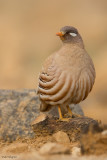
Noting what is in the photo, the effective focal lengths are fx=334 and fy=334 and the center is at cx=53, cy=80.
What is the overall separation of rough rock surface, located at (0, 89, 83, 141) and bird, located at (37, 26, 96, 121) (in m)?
1.73

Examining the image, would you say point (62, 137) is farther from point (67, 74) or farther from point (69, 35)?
point (69, 35)

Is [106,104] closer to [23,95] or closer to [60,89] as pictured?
[23,95]

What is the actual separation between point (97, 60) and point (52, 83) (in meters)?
8.59

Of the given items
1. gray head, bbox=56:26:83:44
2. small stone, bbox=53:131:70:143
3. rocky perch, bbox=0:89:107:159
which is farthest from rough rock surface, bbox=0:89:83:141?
gray head, bbox=56:26:83:44

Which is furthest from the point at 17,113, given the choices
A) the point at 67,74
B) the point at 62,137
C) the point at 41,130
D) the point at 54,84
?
the point at 67,74

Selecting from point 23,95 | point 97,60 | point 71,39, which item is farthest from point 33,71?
point 71,39

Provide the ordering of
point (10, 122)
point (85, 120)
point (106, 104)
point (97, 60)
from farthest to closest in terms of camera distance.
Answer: point (97, 60), point (106, 104), point (10, 122), point (85, 120)

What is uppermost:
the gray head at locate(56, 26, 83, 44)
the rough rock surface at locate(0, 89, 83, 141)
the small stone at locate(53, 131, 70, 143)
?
the gray head at locate(56, 26, 83, 44)

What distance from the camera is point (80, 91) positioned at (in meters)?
5.25

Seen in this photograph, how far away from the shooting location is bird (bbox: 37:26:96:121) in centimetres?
513

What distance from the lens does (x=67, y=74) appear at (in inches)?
201

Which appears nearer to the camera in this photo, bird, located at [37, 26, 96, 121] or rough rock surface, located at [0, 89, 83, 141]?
bird, located at [37, 26, 96, 121]

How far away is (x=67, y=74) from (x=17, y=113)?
2423 millimetres

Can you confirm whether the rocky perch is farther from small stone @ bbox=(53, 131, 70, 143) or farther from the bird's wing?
the bird's wing
